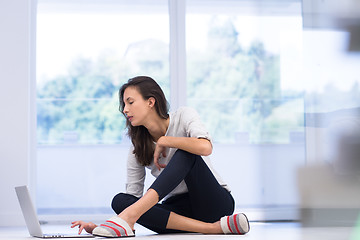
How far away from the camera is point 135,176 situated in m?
2.30

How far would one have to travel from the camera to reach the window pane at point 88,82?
411 centimetres

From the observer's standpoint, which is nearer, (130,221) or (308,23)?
(308,23)


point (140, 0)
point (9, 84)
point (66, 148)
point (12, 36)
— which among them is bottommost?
point (66, 148)

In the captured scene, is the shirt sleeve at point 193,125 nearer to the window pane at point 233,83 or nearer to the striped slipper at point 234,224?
the striped slipper at point 234,224

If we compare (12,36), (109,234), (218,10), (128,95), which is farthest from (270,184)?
(12,36)

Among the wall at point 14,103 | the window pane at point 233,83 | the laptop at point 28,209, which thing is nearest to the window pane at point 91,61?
the wall at point 14,103

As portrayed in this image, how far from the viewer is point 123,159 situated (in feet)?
13.6

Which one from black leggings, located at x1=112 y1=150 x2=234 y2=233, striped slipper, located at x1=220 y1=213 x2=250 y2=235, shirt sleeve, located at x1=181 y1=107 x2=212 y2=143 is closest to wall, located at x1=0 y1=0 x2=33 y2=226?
black leggings, located at x1=112 y1=150 x2=234 y2=233

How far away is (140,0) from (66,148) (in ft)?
4.79

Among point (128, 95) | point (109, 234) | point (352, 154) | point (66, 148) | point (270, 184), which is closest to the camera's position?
point (352, 154)

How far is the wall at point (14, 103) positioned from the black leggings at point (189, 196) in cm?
201

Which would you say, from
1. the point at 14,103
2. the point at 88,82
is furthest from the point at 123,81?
A: the point at 14,103

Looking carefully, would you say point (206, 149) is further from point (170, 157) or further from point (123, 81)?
point (123, 81)

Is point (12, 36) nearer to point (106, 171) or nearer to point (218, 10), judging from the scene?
point (106, 171)
